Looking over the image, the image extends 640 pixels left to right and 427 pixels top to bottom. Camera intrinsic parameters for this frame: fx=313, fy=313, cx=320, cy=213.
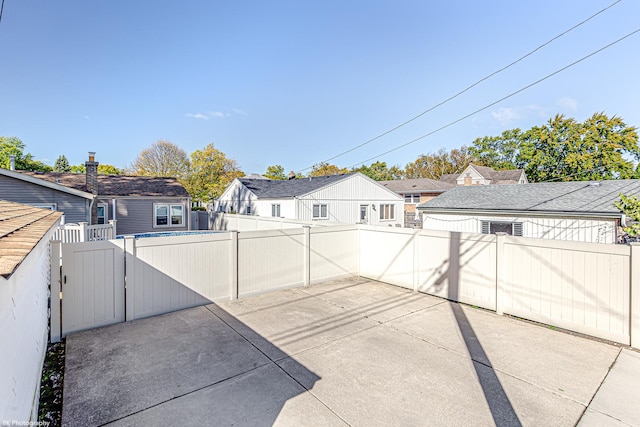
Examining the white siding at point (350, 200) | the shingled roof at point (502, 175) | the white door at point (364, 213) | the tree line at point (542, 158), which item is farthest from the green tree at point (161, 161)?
the shingled roof at point (502, 175)

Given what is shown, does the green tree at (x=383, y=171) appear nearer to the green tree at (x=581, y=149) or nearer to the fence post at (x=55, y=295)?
the green tree at (x=581, y=149)

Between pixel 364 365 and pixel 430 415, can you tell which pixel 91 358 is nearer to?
pixel 364 365

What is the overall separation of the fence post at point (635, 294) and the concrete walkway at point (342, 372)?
28cm

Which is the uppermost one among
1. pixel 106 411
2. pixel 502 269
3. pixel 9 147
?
pixel 9 147

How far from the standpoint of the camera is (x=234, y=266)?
645 centimetres

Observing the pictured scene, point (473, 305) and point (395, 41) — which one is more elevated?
point (395, 41)

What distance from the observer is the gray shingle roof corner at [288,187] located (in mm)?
19672

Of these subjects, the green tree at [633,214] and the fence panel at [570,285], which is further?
the green tree at [633,214]

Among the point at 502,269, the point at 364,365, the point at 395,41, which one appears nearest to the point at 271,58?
the point at 395,41

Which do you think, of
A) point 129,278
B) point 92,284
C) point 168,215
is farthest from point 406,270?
point 168,215

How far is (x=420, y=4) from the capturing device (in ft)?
37.7

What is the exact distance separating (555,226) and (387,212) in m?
11.9

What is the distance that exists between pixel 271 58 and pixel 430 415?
53.7 feet

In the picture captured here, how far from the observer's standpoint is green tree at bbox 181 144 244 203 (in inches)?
1348
